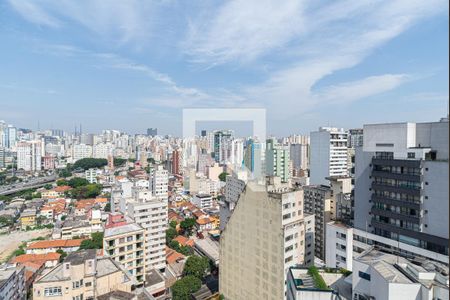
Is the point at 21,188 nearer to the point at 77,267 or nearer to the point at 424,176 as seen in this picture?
the point at 77,267

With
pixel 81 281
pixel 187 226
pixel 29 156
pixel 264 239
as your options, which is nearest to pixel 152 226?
pixel 187 226

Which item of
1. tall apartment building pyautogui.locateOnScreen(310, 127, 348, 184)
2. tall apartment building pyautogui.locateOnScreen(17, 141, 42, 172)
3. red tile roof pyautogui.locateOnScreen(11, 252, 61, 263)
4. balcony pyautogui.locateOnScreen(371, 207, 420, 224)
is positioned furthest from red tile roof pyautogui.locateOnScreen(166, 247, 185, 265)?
tall apartment building pyautogui.locateOnScreen(17, 141, 42, 172)

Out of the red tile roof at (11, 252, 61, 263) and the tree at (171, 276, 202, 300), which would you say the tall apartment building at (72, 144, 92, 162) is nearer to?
the red tile roof at (11, 252, 61, 263)

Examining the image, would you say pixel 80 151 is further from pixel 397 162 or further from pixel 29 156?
pixel 397 162

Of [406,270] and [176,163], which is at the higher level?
[176,163]

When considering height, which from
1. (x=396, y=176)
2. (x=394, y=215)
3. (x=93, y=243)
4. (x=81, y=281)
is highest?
(x=396, y=176)

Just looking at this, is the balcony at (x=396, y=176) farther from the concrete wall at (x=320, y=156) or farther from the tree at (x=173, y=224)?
the tree at (x=173, y=224)
